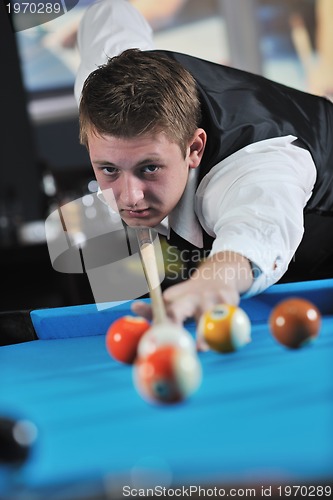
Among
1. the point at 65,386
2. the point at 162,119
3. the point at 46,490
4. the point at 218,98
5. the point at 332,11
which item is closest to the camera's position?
the point at 46,490

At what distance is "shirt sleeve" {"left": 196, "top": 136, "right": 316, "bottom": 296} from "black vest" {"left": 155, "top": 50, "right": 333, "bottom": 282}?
86 mm

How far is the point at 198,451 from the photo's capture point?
41.3 inches

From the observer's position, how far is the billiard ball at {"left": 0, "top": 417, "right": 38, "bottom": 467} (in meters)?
1.07

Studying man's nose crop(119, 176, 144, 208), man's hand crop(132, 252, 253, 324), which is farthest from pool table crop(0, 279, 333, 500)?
man's nose crop(119, 176, 144, 208)

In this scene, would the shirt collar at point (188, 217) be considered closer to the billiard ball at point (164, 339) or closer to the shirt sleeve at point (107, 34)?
the shirt sleeve at point (107, 34)

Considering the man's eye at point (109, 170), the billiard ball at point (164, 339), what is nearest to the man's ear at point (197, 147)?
the man's eye at point (109, 170)

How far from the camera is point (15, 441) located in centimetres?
109

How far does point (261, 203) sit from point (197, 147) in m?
0.59

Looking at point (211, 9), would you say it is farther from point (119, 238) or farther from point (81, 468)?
point (81, 468)

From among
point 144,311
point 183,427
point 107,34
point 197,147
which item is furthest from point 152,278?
point 107,34

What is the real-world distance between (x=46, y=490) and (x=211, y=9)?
265 inches

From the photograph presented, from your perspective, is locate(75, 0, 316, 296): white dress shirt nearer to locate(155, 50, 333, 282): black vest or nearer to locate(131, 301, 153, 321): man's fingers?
locate(155, 50, 333, 282): black vest

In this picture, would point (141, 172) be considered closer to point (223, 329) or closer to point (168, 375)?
point (223, 329)

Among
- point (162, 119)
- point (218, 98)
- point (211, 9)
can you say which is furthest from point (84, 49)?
point (211, 9)
